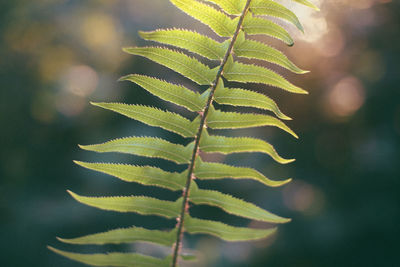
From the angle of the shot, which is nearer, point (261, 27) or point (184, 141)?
point (261, 27)

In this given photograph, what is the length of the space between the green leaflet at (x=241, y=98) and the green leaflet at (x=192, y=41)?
0.20 ft

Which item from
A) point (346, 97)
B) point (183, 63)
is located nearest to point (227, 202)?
point (183, 63)

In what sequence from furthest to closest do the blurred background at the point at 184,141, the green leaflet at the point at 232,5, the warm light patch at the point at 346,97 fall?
1. the warm light patch at the point at 346,97
2. the blurred background at the point at 184,141
3. the green leaflet at the point at 232,5

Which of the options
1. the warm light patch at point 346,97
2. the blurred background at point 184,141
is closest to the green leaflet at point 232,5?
the blurred background at point 184,141

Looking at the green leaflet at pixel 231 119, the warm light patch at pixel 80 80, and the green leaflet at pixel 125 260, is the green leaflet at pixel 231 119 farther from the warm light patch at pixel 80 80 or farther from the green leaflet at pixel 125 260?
the warm light patch at pixel 80 80

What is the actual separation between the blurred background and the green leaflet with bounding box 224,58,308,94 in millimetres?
2502

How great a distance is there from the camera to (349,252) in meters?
3.46

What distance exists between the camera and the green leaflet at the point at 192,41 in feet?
2.43

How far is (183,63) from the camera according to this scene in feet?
2.53

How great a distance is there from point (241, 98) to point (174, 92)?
5.1 inches

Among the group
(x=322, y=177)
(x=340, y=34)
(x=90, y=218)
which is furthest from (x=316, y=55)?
(x=90, y=218)

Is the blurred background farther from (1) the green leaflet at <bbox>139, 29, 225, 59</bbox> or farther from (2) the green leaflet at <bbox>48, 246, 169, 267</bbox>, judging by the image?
(1) the green leaflet at <bbox>139, 29, 225, 59</bbox>

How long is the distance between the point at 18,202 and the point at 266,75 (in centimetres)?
349

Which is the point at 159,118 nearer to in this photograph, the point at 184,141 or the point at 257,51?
the point at 257,51
